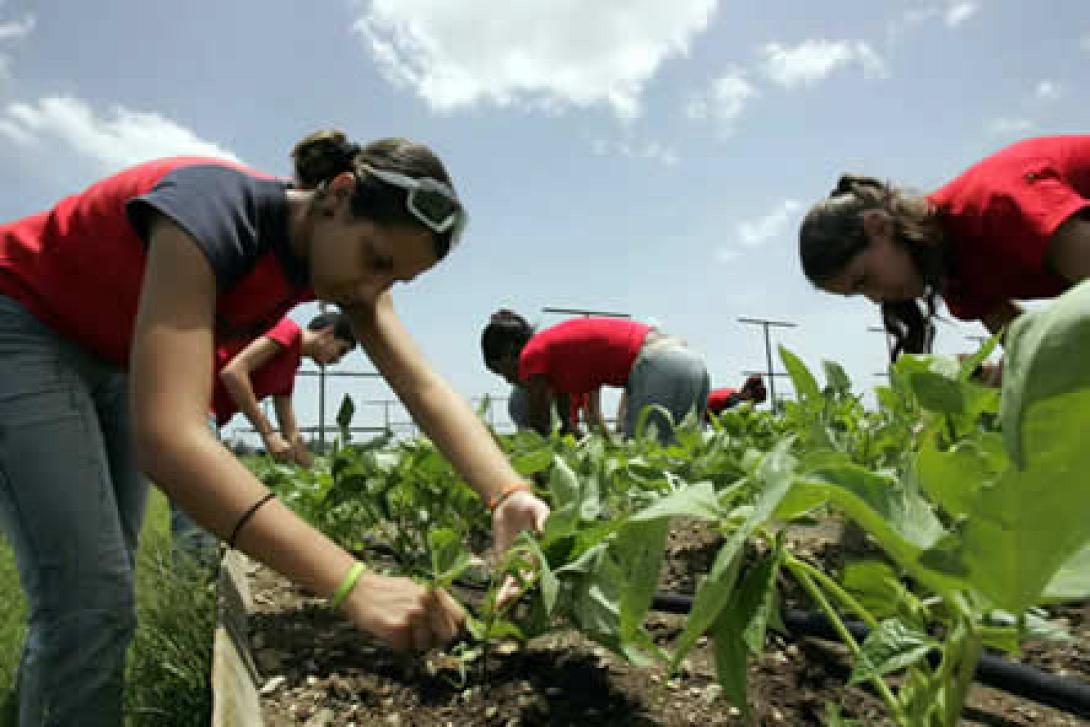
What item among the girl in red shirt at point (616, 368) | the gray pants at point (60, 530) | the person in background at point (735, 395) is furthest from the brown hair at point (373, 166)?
the person in background at point (735, 395)

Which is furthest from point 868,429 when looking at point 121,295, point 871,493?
point 121,295

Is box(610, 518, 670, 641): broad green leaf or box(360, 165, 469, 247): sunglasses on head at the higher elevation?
box(360, 165, 469, 247): sunglasses on head

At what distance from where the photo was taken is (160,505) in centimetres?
645

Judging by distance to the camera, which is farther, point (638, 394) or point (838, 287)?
point (638, 394)

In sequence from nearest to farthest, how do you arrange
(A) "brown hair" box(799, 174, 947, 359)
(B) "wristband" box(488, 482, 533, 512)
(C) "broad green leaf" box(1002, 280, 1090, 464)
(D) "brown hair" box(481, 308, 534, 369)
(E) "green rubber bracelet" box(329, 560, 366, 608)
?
1. (C) "broad green leaf" box(1002, 280, 1090, 464)
2. (E) "green rubber bracelet" box(329, 560, 366, 608)
3. (B) "wristband" box(488, 482, 533, 512)
4. (A) "brown hair" box(799, 174, 947, 359)
5. (D) "brown hair" box(481, 308, 534, 369)

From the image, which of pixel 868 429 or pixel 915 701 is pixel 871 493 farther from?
pixel 868 429

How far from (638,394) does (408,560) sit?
2.21 metres

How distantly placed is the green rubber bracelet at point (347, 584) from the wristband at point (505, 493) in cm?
41

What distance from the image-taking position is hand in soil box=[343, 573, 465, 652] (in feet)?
2.85

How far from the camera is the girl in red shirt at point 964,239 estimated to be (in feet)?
5.26

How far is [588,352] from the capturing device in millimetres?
3807

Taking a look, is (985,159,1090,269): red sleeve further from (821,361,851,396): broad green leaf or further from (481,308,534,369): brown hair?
(481,308,534,369): brown hair

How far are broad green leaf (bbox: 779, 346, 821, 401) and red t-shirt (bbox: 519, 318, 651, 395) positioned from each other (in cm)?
247

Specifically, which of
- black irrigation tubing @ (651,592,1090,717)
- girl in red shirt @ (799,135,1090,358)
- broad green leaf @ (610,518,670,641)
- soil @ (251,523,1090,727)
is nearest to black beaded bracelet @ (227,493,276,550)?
soil @ (251,523,1090,727)
